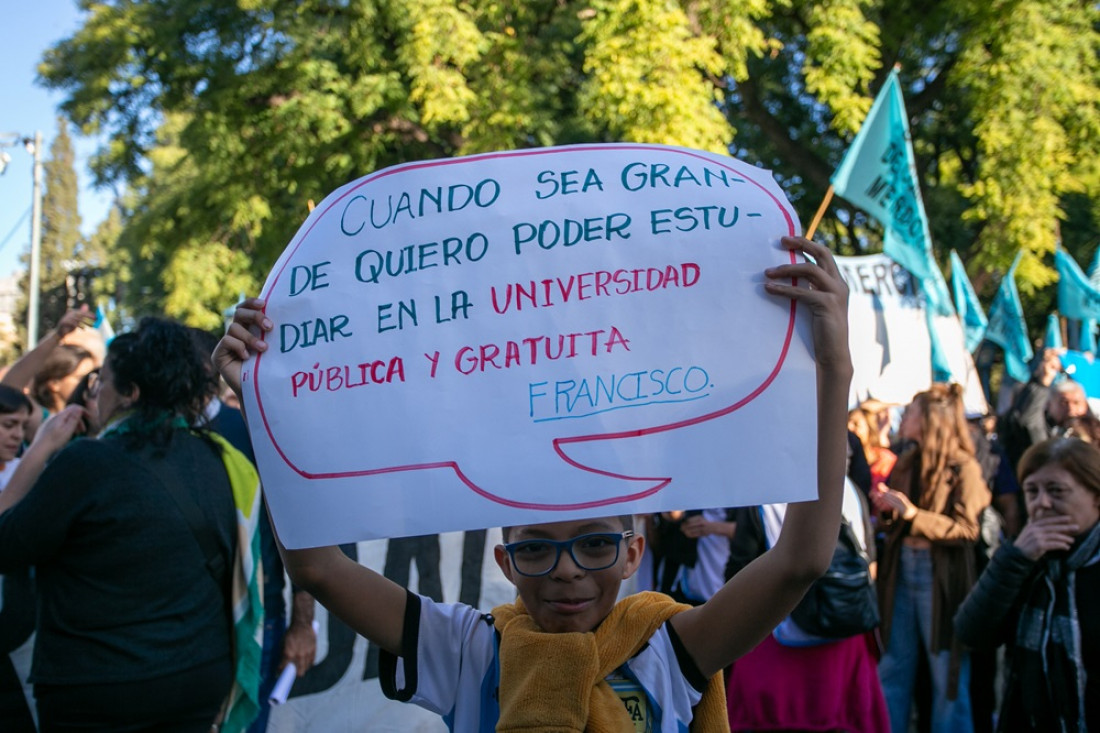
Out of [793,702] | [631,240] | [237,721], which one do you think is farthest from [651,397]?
[793,702]

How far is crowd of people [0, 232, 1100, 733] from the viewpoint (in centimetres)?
193

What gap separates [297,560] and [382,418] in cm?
33

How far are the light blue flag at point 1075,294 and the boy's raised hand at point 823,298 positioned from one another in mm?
9624

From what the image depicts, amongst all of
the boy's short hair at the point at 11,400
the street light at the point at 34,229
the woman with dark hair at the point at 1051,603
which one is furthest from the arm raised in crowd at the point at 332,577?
the street light at the point at 34,229

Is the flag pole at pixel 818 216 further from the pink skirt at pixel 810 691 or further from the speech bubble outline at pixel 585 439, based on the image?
the pink skirt at pixel 810 691

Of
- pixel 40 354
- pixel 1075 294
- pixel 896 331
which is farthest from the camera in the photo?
pixel 1075 294

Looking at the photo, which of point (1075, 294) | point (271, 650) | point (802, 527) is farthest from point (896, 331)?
point (802, 527)

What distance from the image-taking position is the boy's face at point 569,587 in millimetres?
1949

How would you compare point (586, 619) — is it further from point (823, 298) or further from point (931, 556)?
point (931, 556)

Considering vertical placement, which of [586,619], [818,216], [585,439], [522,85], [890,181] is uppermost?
[522,85]

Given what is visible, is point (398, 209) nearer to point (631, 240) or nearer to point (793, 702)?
point (631, 240)

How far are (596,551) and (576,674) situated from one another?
8.7 inches

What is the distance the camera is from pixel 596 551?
77.9 inches

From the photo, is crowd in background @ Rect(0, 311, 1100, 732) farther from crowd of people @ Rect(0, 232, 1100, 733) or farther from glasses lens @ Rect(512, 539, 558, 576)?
glasses lens @ Rect(512, 539, 558, 576)
